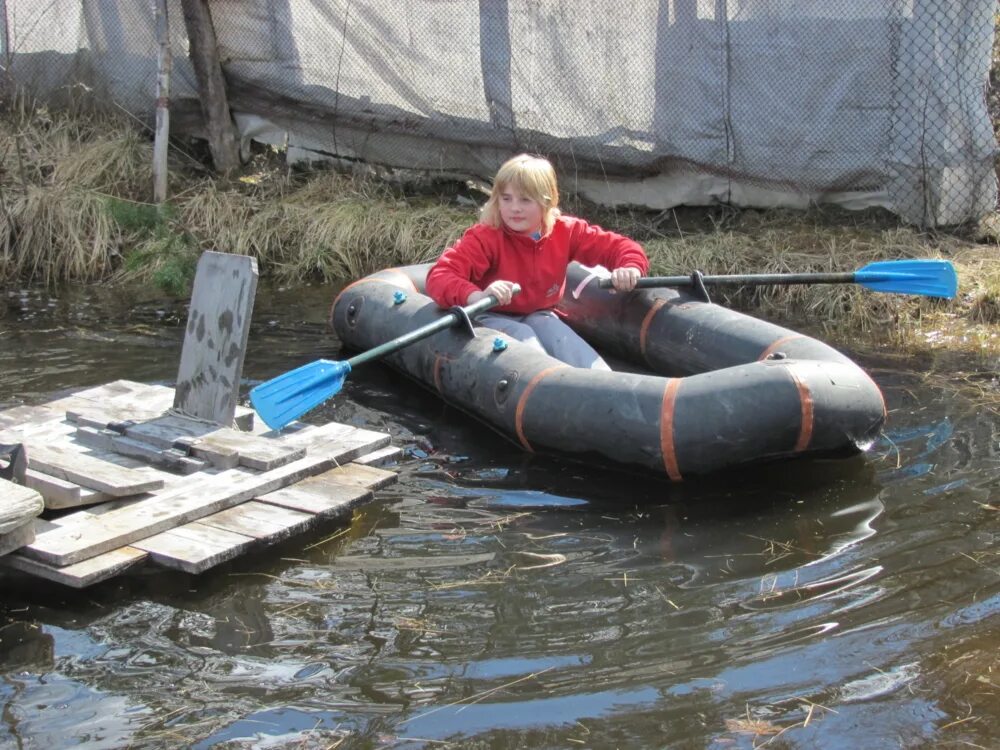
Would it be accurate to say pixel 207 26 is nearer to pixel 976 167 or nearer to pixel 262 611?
pixel 976 167

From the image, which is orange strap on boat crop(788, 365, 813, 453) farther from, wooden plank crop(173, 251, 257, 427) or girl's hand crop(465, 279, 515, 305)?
wooden plank crop(173, 251, 257, 427)

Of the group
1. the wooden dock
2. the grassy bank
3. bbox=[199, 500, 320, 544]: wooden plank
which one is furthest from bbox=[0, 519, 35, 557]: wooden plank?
the grassy bank

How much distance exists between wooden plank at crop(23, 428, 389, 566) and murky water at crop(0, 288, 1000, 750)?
187 mm

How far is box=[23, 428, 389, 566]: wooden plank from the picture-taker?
3783 millimetres

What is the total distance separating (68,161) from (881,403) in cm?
624

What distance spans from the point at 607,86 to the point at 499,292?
10.3 feet

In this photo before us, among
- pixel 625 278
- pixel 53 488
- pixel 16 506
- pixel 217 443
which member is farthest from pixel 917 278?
pixel 16 506

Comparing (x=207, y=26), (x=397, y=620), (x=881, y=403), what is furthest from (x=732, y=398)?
(x=207, y=26)

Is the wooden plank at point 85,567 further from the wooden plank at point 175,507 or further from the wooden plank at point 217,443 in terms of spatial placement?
the wooden plank at point 217,443

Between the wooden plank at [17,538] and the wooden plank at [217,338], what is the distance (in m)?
1.23

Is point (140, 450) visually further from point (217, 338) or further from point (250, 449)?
point (217, 338)

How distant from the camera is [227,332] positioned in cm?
488

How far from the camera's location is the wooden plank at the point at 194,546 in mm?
3811

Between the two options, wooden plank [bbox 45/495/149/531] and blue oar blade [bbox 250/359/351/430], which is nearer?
wooden plank [bbox 45/495/149/531]
